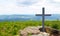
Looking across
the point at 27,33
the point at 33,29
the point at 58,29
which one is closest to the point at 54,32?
the point at 58,29

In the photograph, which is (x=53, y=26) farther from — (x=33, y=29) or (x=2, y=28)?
(x=2, y=28)

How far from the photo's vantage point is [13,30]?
24.0 ft

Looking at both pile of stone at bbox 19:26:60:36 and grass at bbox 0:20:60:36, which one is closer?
pile of stone at bbox 19:26:60:36

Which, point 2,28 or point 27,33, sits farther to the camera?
point 2,28

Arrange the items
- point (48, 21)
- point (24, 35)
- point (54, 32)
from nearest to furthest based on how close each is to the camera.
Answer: point (24, 35) → point (54, 32) → point (48, 21)

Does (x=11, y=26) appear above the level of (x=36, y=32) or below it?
above

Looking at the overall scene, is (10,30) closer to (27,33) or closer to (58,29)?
(27,33)

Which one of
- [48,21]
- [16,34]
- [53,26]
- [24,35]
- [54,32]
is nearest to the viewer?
[24,35]

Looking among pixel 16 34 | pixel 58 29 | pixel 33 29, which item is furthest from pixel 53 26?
pixel 16 34

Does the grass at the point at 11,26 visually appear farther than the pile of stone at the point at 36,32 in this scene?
Yes

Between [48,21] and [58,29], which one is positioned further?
[48,21]

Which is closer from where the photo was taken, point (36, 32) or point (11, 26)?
point (36, 32)

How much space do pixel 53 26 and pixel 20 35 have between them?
1.84m

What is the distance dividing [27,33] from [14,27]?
3.14 feet
